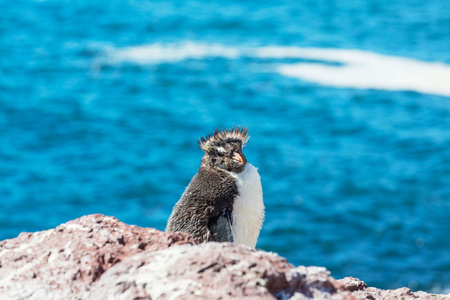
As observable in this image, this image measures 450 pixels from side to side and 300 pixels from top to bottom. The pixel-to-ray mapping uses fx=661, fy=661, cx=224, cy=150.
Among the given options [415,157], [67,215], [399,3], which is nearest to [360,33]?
[399,3]

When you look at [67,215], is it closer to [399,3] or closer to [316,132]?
[316,132]

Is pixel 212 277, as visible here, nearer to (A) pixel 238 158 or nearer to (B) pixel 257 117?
(A) pixel 238 158

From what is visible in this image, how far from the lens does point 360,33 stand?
2988 cm

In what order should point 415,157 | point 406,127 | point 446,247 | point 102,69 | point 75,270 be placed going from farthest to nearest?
point 102,69 → point 406,127 → point 415,157 → point 446,247 → point 75,270

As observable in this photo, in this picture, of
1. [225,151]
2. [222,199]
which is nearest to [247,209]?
[222,199]

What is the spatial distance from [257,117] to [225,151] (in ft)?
52.1

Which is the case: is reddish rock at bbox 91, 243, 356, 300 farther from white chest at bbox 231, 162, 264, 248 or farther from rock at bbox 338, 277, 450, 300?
white chest at bbox 231, 162, 264, 248

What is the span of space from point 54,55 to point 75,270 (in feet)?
A: 78.0

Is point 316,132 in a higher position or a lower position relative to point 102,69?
lower

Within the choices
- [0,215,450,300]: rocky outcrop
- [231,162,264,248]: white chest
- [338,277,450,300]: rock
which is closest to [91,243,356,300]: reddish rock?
[0,215,450,300]: rocky outcrop

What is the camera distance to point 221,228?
21.2ft

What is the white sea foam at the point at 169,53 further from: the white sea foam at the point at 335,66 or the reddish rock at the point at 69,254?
the reddish rock at the point at 69,254

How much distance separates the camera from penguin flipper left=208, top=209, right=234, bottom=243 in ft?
21.1

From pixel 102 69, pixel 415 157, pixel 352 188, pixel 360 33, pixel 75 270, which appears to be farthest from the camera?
pixel 360 33
